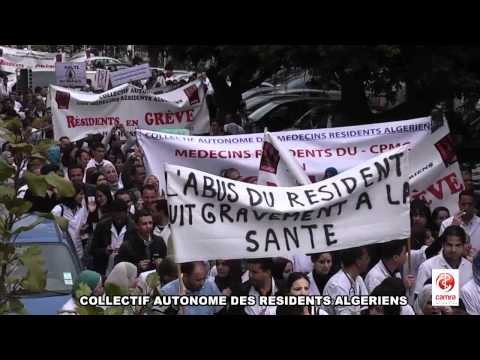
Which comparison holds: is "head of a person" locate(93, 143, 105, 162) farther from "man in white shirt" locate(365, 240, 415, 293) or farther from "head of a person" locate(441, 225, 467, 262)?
"head of a person" locate(441, 225, 467, 262)

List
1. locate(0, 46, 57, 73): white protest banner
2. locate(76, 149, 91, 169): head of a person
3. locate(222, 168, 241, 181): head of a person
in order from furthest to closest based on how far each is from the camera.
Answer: locate(0, 46, 57, 73): white protest banner < locate(76, 149, 91, 169): head of a person < locate(222, 168, 241, 181): head of a person

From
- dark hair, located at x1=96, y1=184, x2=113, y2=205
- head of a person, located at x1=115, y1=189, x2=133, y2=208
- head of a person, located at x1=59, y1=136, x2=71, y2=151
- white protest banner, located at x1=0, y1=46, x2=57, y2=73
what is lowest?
head of a person, located at x1=115, y1=189, x2=133, y2=208

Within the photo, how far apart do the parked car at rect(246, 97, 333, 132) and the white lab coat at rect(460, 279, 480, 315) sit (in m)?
14.7

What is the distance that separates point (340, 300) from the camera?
7.57m

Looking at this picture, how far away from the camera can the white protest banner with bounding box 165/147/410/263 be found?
7695mm

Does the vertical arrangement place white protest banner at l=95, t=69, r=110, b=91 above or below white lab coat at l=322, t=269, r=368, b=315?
above

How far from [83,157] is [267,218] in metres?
6.21

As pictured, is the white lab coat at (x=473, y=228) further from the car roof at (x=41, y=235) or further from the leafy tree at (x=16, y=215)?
the leafy tree at (x=16, y=215)

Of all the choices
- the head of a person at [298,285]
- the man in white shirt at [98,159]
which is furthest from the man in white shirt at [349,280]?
the man in white shirt at [98,159]

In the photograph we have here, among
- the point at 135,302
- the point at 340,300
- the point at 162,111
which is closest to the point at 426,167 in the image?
the point at 340,300

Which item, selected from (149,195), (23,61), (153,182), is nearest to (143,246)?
(149,195)

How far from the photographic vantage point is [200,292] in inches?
304

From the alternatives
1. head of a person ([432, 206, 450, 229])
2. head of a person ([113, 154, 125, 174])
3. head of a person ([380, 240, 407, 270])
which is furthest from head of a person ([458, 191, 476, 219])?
head of a person ([113, 154, 125, 174])

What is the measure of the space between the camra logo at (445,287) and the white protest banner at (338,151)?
6.12 ft
